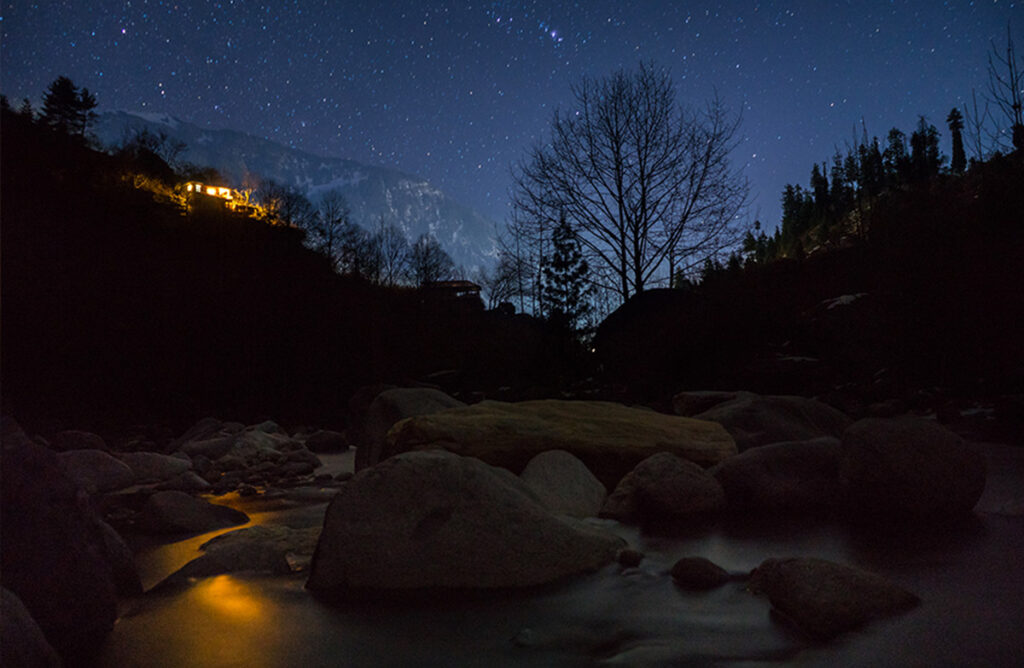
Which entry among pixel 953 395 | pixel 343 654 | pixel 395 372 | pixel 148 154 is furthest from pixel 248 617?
pixel 148 154

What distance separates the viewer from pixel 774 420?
624cm

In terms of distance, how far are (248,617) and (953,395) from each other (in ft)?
34.4

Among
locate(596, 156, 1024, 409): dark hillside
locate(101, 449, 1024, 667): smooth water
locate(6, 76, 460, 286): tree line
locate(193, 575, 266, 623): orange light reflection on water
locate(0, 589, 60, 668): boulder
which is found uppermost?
locate(6, 76, 460, 286): tree line

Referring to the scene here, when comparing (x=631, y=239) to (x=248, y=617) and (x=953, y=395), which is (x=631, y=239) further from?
(x=248, y=617)

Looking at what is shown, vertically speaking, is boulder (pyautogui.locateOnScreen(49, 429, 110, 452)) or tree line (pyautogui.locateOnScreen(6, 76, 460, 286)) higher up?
tree line (pyautogui.locateOnScreen(6, 76, 460, 286))

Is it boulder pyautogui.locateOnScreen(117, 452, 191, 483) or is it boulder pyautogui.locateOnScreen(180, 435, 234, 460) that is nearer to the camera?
boulder pyautogui.locateOnScreen(117, 452, 191, 483)

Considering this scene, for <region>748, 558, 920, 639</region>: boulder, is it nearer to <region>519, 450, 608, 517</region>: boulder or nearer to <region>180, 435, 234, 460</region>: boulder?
<region>519, 450, 608, 517</region>: boulder

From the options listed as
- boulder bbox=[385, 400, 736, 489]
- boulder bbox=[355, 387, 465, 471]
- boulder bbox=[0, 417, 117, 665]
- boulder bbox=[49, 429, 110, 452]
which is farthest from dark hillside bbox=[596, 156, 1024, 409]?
boulder bbox=[0, 417, 117, 665]

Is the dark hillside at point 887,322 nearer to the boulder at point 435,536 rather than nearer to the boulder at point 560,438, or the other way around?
the boulder at point 560,438

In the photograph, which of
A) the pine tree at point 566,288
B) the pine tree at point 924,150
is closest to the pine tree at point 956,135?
the pine tree at point 924,150

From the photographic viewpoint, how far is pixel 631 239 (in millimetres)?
16531

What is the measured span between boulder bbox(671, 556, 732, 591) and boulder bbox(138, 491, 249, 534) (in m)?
3.31

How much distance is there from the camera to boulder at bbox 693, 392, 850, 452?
19.9 feet

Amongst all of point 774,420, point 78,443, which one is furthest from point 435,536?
point 78,443
